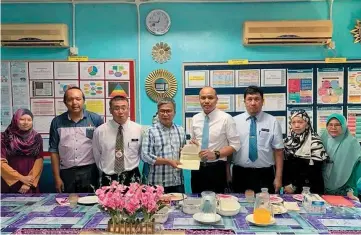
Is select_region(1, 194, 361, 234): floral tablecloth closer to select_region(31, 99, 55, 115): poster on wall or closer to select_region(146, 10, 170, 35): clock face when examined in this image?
select_region(31, 99, 55, 115): poster on wall

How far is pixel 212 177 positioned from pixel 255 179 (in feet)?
1.26

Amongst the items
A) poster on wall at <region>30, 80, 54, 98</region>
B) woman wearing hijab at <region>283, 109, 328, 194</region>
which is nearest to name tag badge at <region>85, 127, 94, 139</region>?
poster on wall at <region>30, 80, 54, 98</region>

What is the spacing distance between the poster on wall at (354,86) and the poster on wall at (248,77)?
3.22 ft

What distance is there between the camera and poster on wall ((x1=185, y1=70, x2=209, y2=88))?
3760 mm

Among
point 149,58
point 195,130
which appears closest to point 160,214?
point 195,130

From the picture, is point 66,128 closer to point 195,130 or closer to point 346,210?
point 195,130

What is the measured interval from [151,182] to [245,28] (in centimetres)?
189

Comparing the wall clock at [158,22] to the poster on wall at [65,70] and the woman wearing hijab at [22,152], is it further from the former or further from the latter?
the woman wearing hijab at [22,152]

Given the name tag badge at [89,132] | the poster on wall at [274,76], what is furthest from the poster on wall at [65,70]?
the poster on wall at [274,76]

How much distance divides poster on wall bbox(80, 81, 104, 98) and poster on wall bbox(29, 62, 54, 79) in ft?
1.21

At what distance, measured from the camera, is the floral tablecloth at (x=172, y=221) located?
1948mm

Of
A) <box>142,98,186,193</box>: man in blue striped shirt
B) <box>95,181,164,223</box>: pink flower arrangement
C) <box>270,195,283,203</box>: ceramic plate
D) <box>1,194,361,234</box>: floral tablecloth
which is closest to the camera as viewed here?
<box>95,181,164,223</box>: pink flower arrangement

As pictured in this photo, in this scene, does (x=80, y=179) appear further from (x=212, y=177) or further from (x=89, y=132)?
(x=212, y=177)

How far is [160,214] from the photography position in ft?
6.76
